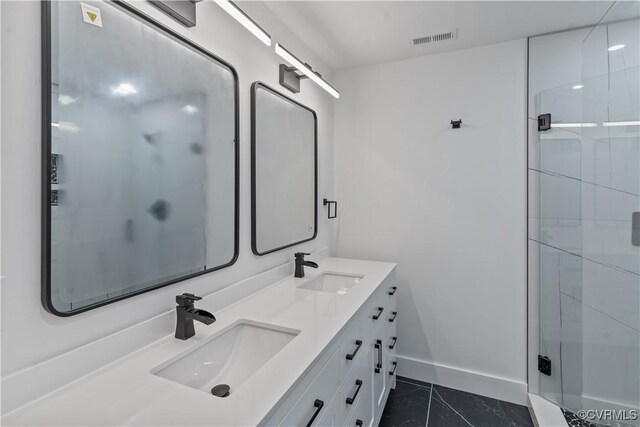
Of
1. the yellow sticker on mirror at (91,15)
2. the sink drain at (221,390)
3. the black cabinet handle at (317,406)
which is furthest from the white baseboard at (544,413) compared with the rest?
the yellow sticker on mirror at (91,15)

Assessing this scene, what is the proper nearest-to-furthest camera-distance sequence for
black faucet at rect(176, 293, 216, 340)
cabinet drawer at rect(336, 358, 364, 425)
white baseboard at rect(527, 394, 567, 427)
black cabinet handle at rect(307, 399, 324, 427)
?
1. black cabinet handle at rect(307, 399, 324, 427)
2. black faucet at rect(176, 293, 216, 340)
3. cabinet drawer at rect(336, 358, 364, 425)
4. white baseboard at rect(527, 394, 567, 427)

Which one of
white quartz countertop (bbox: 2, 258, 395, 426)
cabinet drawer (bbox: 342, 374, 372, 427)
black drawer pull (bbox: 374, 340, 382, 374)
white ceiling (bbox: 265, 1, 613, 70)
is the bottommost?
cabinet drawer (bbox: 342, 374, 372, 427)

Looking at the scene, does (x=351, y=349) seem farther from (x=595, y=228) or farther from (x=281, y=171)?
(x=595, y=228)

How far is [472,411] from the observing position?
6.93 feet

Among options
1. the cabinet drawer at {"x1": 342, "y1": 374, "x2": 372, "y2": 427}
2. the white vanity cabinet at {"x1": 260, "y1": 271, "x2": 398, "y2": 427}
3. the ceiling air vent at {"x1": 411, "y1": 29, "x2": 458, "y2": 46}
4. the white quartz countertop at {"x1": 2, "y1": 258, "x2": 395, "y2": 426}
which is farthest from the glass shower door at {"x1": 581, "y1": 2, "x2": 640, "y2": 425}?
the white quartz countertop at {"x1": 2, "y1": 258, "x2": 395, "y2": 426}

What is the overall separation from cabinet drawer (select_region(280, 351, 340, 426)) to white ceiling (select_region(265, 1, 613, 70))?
188 cm

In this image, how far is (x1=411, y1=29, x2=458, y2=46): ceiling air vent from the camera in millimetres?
2125

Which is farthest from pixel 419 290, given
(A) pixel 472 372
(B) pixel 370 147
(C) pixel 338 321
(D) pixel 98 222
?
(D) pixel 98 222

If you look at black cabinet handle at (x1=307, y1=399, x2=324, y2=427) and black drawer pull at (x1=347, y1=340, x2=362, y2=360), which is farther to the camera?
black drawer pull at (x1=347, y1=340, x2=362, y2=360)

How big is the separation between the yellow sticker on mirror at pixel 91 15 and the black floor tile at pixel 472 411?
8.44 feet

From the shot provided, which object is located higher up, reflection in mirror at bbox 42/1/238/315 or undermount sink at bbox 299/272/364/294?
reflection in mirror at bbox 42/1/238/315

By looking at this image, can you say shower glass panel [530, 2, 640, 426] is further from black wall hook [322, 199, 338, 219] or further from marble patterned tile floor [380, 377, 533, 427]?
black wall hook [322, 199, 338, 219]

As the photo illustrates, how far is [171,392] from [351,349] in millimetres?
768

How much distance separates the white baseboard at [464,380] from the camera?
221cm
